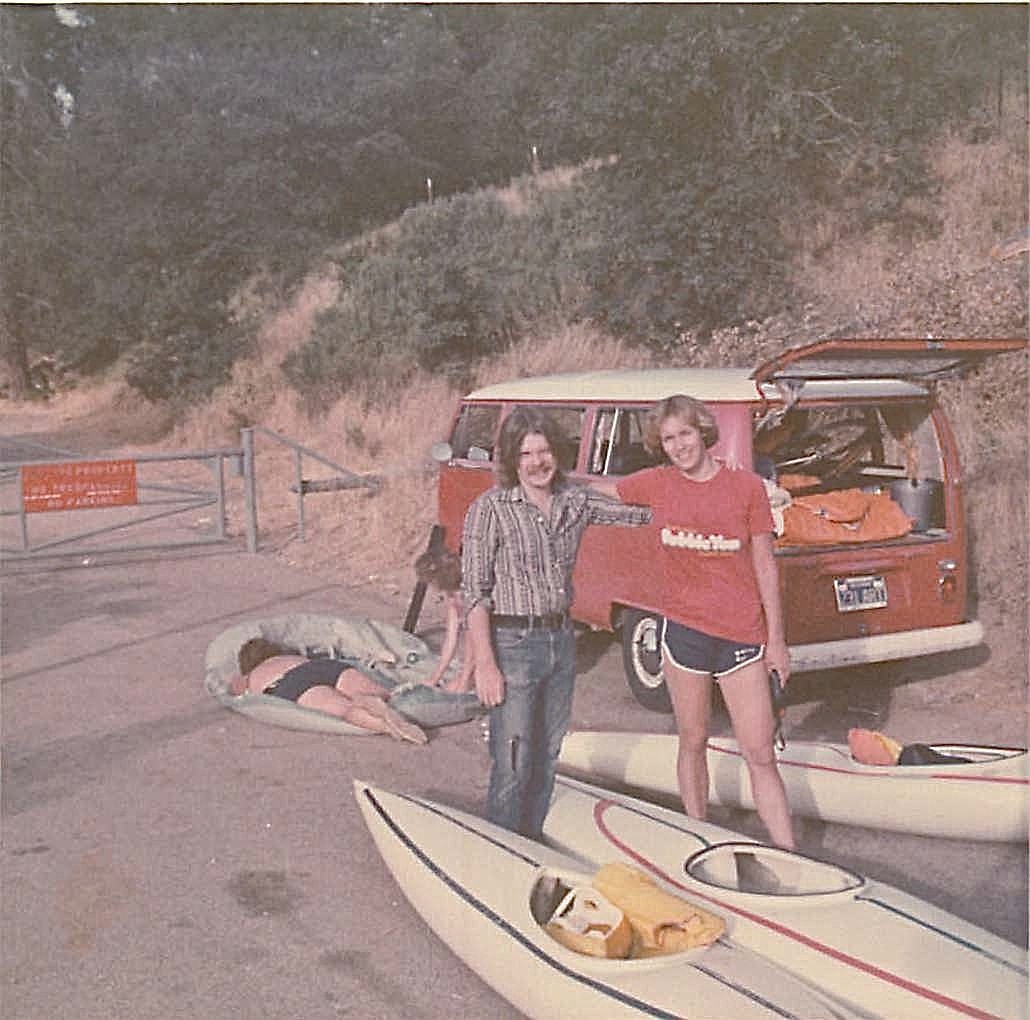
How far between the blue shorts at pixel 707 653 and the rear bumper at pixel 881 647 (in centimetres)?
172

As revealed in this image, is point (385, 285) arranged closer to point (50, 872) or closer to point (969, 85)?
point (969, 85)

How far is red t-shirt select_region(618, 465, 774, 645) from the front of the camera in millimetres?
4809

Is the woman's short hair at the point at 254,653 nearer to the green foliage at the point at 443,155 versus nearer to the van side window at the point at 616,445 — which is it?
the van side window at the point at 616,445

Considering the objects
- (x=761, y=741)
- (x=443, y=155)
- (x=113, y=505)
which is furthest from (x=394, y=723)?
(x=443, y=155)

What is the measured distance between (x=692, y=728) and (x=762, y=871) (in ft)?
2.33

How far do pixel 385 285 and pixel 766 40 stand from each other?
8806mm

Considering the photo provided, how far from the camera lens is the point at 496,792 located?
4.95 m

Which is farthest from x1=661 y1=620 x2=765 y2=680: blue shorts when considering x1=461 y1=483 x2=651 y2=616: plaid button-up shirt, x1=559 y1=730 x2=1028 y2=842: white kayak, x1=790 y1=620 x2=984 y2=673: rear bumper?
x1=790 y1=620 x2=984 y2=673: rear bumper

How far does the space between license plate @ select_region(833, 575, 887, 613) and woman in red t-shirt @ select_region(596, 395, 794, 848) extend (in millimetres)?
2164

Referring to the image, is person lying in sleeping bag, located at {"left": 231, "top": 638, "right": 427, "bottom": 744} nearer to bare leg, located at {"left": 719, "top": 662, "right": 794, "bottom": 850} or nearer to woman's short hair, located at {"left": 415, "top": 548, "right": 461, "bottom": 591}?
woman's short hair, located at {"left": 415, "top": 548, "right": 461, "bottom": 591}

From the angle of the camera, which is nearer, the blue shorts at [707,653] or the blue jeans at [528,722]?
the blue jeans at [528,722]

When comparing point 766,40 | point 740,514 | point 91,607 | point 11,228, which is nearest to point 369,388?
point 766,40

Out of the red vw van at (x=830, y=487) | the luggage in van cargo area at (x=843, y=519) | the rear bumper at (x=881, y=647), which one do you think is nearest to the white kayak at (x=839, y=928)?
the rear bumper at (x=881, y=647)

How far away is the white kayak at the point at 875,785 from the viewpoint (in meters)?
5.45
